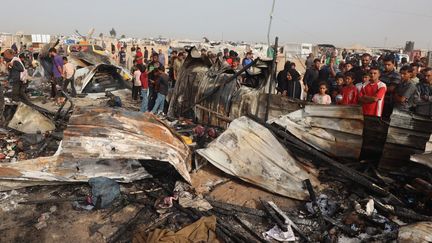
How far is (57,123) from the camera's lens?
781 cm

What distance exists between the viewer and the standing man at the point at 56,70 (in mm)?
11781

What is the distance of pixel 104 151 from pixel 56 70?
8708mm

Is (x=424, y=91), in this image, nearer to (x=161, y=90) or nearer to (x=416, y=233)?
(x=416, y=233)

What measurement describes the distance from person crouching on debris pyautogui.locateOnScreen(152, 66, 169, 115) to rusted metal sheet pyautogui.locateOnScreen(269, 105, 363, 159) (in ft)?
13.8

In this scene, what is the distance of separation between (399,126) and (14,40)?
39.4 meters

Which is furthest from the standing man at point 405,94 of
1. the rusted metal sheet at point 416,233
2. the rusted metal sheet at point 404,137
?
the rusted metal sheet at point 416,233

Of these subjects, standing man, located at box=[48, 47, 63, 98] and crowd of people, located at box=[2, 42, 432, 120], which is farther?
→ standing man, located at box=[48, 47, 63, 98]

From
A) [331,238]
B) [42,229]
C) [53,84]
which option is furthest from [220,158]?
[53,84]

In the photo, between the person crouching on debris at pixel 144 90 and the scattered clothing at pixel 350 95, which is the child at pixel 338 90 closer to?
the scattered clothing at pixel 350 95

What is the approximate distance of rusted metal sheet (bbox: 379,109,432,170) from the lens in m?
4.95

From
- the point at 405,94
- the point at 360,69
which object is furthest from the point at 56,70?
the point at 405,94

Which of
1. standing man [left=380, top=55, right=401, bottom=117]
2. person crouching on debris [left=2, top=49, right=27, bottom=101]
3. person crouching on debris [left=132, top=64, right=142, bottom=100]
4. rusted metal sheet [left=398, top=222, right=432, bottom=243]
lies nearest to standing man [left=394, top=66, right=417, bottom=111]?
standing man [left=380, top=55, right=401, bottom=117]

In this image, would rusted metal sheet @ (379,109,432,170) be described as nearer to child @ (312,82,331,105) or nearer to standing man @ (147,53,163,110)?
child @ (312,82,331,105)

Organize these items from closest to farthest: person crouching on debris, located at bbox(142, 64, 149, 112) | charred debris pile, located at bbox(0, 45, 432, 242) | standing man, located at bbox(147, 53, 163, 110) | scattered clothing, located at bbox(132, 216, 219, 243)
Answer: scattered clothing, located at bbox(132, 216, 219, 243), charred debris pile, located at bbox(0, 45, 432, 242), person crouching on debris, located at bbox(142, 64, 149, 112), standing man, located at bbox(147, 53, 163, 110)
